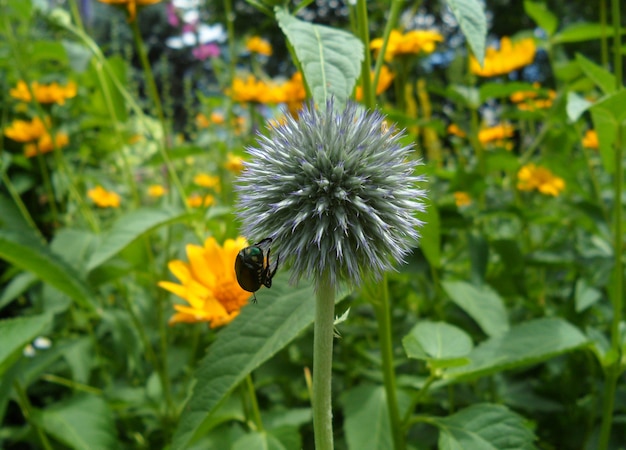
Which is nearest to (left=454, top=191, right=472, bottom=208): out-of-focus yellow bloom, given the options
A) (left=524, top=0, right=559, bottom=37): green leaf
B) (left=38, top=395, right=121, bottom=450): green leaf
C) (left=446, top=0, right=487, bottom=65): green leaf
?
(left=524, top=0, right=559, bottom=37): green leaf

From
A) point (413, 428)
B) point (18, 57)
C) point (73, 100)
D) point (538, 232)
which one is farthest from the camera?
point (73, 100)

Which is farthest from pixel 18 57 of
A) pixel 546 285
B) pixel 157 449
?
pixel 546 285

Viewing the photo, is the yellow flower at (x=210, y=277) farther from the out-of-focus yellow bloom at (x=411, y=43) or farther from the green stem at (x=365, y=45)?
the out-of-focus yellow bloom at (x=411, y=43)

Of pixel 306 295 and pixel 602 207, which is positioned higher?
pixel 306 295

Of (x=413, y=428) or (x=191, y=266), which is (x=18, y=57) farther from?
(x=413, y=428)

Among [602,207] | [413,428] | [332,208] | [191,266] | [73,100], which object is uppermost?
[73,100]
